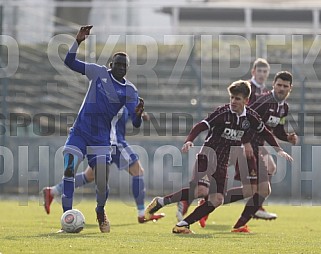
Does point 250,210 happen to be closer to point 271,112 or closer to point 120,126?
point 271,112

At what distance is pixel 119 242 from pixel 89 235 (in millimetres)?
1099

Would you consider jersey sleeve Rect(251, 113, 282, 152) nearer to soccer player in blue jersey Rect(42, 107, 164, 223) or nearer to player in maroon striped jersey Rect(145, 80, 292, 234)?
player in maroon striped jersey Rect(145, 80, 292, 234)

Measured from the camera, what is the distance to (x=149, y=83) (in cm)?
2445

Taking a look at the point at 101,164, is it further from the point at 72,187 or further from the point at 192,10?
the point at 192,10

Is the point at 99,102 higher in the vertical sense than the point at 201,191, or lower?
higher

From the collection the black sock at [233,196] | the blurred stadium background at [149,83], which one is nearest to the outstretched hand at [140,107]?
the black sock at [233,196]

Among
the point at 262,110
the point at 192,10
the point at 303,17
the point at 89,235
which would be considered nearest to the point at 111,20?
the point at 192,10

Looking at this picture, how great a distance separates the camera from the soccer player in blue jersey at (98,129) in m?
10.8

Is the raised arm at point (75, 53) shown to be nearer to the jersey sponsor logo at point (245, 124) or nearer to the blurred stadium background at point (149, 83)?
the jersey sponsor logo at point (245, 124)

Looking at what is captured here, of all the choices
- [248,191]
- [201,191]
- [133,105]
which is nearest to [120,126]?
[133,105]

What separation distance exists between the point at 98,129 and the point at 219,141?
146cm

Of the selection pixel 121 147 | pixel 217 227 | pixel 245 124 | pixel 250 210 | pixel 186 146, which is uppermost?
pixel 245 124

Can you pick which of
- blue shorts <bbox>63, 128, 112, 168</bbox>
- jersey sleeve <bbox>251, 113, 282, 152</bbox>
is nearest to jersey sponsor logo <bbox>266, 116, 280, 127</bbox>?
jersey sleeve <bbox>251, 113, 282, 152</bbox>

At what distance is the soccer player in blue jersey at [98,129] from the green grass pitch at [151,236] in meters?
0.50
